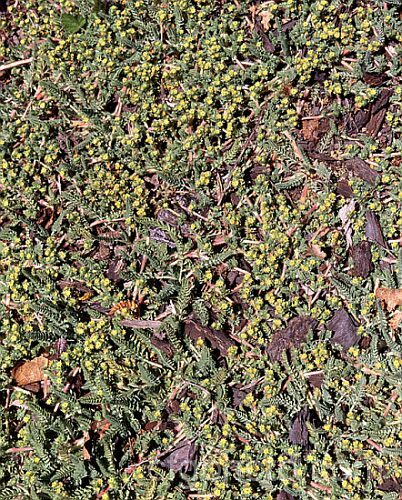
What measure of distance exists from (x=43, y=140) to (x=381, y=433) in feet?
8.20

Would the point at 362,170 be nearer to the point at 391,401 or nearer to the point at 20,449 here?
the point at 391,401

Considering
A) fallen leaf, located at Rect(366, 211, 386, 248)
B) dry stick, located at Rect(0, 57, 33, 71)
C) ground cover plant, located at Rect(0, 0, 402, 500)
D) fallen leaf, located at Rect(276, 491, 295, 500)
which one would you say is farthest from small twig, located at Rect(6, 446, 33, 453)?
dry stick, located at Rect(0, 57, 33, 71)

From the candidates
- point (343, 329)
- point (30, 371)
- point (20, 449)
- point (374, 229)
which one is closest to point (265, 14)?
point (374, 229)

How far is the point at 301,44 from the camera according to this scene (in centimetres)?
351

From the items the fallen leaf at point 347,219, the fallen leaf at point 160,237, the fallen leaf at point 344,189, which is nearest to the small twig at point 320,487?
the fallen leaf at point 347,219

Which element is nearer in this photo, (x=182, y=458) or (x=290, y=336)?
(x=182, y=458)

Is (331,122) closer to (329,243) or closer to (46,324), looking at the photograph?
(329,243)

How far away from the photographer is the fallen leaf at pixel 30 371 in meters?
3.25

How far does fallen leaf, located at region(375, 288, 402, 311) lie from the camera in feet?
10.5

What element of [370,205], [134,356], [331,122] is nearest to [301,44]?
[331,122]

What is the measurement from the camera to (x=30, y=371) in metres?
3.26

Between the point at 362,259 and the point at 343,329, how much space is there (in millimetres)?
405

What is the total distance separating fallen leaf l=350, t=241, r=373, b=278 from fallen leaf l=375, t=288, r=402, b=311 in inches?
5.0

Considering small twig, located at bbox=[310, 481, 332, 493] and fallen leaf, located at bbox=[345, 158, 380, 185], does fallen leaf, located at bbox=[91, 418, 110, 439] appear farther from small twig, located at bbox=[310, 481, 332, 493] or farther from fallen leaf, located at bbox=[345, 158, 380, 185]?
fallen leaf, located at bbox=[345, 158, 380, 185]
